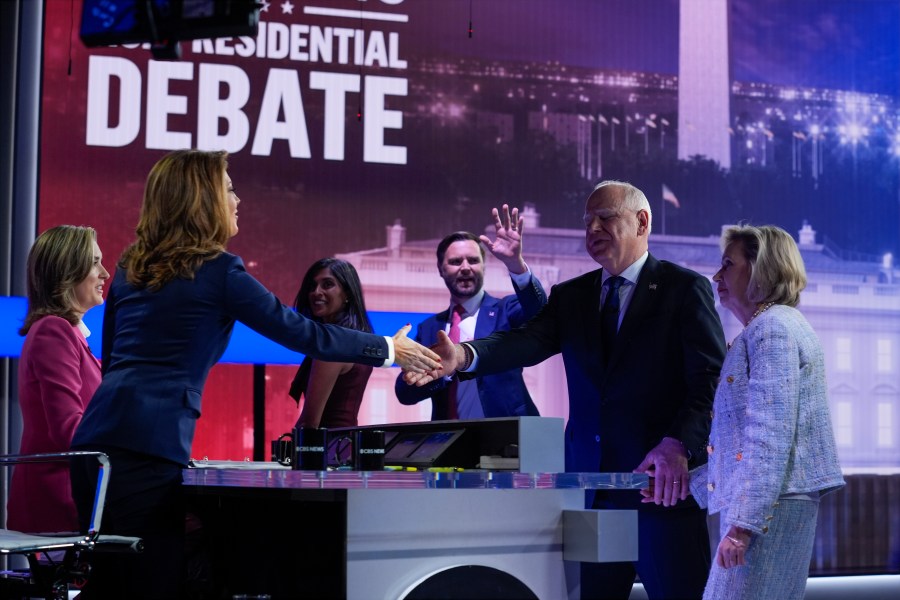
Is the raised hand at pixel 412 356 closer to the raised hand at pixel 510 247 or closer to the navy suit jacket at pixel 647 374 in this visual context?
the navy suit jacket at pixel 647 374

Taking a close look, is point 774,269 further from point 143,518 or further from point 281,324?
point 143,518

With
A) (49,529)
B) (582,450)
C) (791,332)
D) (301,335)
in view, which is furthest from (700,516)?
(49,529)

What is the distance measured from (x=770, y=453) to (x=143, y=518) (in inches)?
58.9

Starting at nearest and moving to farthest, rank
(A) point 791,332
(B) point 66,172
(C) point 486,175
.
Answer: (A) point 791,332
(B) point 66,172
(C) point 486,175

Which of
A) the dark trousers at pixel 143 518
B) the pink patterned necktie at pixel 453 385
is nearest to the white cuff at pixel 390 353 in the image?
the dark trousers at pixel 143 518

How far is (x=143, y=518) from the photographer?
7.99 ft

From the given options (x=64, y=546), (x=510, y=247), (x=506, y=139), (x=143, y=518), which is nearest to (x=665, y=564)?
(x=143, y=518)

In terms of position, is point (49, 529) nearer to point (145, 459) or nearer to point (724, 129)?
point (145, 459)

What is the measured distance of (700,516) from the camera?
294 cm

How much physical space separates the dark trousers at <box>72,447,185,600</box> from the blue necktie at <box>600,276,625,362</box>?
4.35 feet

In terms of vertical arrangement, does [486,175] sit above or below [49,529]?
above

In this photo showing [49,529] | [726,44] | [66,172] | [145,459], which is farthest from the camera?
[726,44]

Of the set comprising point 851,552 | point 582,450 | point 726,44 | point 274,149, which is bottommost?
point 851,552

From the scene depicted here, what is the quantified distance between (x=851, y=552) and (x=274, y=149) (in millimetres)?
4381
